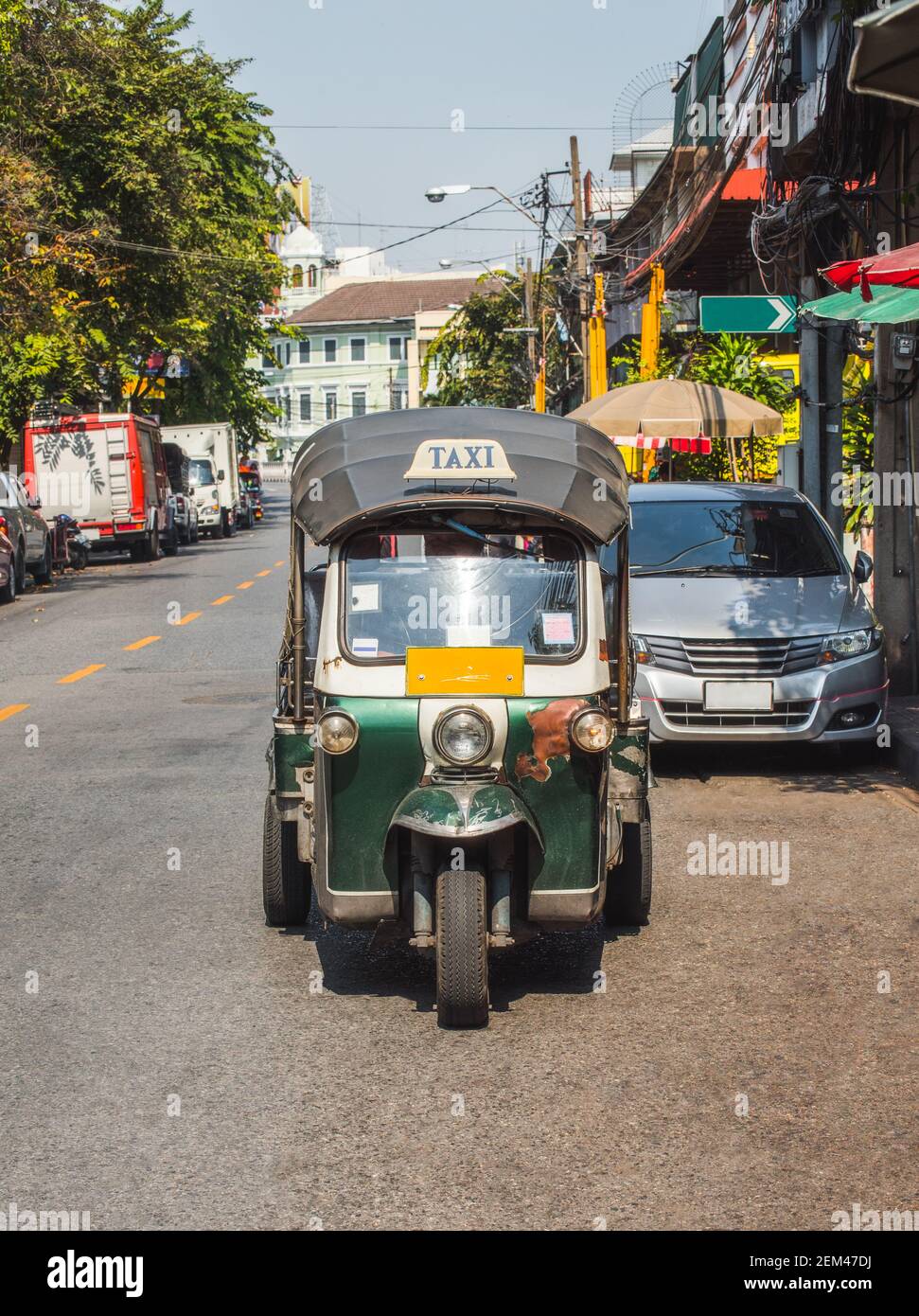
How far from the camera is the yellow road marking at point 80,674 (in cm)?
1627

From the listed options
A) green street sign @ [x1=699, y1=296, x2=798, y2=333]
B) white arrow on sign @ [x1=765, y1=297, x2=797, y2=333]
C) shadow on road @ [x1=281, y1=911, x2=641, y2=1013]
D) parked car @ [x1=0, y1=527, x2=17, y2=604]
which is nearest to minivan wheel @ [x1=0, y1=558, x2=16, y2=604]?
parked car @ [x1=0, y1=527, x2=17, y2=604]

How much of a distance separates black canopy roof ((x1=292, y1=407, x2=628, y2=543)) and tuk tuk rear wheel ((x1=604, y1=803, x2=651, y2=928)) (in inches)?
53.8

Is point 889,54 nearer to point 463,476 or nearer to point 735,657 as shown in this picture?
point 463,476

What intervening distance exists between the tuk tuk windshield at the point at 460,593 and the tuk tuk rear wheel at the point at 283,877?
3.59 feet

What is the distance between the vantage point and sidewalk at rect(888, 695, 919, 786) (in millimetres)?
10797

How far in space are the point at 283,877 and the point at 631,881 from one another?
140cm

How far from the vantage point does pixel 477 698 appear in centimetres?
605

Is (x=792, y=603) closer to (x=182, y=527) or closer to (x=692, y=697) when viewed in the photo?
(x=692, y=697)

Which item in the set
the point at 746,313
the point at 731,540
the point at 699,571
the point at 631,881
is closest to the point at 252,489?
the point at 746,313

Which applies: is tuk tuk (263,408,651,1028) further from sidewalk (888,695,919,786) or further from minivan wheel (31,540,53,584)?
minivan wheel (31,540,53,584)

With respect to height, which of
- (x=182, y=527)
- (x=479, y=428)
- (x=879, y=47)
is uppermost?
(x=879, y=47)

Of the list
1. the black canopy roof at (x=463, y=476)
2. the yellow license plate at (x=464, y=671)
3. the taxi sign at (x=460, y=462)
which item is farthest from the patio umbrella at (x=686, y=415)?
the yellow license plate at (x=464, y=671)
